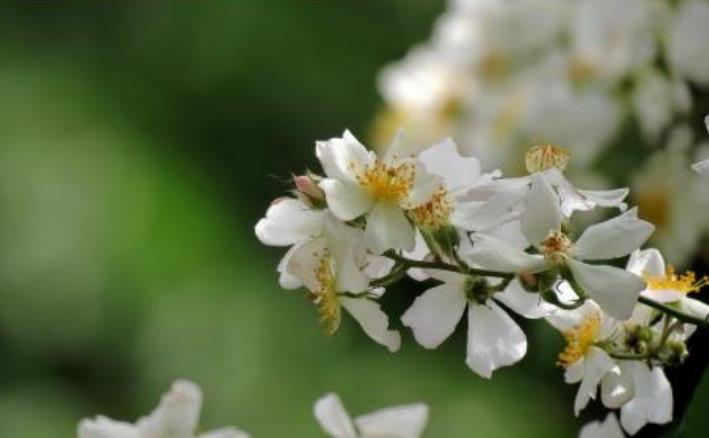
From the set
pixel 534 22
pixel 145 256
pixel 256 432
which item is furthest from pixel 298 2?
pixel 534 22

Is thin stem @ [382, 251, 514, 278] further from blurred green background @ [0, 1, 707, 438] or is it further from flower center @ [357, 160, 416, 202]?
blurred green background @ [0, 1, 707, 438]

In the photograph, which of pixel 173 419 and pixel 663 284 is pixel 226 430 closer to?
pixel 173 419

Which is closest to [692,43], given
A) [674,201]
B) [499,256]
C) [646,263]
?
[674,201]

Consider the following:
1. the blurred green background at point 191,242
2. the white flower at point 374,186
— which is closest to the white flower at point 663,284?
the white flower at point 374,186

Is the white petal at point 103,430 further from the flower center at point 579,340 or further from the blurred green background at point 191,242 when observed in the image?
the blurred green background at point 191,242

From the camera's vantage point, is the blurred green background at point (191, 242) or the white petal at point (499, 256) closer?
the white petal at point (499, 256)

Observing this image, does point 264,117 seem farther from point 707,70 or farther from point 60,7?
point 707,70

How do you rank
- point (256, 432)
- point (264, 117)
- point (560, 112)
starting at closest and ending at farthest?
point (560, 112), point (256, 432), point (264, 117)
